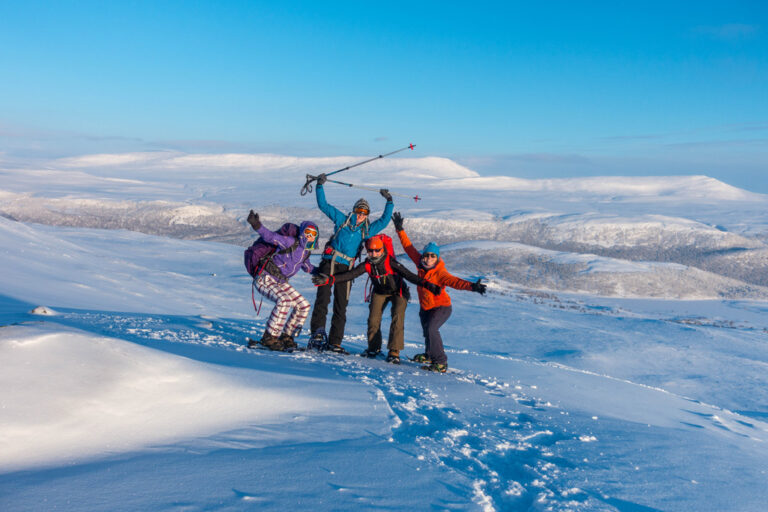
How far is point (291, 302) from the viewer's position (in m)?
6.56

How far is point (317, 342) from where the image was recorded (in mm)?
7090

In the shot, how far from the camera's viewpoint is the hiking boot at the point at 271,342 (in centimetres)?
650

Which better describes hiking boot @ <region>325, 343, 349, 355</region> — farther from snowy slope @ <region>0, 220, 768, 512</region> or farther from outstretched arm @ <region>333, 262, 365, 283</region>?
outstretched arm @ <region>333, 262, 365, 283</region>

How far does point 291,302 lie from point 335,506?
428 cm

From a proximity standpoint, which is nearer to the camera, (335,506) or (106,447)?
(335,506)

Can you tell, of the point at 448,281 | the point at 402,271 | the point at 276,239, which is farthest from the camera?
the point at 402,271

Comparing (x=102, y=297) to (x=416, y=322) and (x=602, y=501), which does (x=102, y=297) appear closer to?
(x=416, y=322)

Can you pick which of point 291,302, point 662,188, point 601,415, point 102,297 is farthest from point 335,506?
point 662,188

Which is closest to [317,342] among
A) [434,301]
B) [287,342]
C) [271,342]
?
[287,342]

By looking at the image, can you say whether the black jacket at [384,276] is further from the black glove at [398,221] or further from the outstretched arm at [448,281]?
the black glove at [398,221]

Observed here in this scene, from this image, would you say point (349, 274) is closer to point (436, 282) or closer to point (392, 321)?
point (392, 321)

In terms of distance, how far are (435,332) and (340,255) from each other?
1.66 meters

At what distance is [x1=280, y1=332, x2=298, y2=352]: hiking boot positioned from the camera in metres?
6.61

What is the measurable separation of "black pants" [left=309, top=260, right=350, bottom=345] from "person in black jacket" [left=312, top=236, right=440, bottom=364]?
0.62 ft
